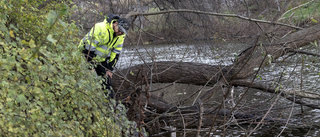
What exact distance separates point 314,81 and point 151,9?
495 centimetres

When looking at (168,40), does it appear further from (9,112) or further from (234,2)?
(9,112)

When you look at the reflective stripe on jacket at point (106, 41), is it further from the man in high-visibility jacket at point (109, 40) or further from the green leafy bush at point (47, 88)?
the green leafy bush at point (47, 88)

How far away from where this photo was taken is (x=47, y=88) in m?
2.40

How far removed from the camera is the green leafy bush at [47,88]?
2.04m

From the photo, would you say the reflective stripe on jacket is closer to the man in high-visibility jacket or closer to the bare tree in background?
the man in high-visibility jacket

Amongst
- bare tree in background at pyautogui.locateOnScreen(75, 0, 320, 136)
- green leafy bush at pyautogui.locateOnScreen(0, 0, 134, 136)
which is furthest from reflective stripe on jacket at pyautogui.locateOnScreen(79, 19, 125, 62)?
bare tree in background at pyautogui.locateOnScreen(75, 0, 320, 136)

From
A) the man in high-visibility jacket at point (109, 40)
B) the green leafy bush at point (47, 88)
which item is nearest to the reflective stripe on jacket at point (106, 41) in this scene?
the man in high-visibility jacket at point (109, 40)

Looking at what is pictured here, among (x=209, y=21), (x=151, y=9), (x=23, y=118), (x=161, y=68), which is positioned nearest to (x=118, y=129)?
(x=23, y=118)

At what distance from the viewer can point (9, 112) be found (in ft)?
6.59

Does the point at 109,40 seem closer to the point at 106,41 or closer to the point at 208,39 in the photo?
the point at 106,41

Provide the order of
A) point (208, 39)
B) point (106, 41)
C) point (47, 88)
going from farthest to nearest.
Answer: point (208, 39)
point (106, 41)
point (47, 88)

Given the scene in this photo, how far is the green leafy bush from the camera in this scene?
204cm

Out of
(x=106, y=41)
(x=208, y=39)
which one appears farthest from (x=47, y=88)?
(x=208, y=39)

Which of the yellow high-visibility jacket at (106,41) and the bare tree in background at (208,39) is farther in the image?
the bare tree in background at (208,39)
